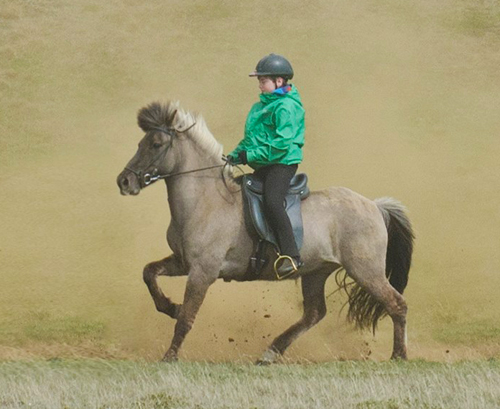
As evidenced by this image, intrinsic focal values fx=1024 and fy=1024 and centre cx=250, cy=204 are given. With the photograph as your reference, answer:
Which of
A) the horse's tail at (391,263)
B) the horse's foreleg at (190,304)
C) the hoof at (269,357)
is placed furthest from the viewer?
the horse's tail at (391,263)

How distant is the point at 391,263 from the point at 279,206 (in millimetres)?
2284

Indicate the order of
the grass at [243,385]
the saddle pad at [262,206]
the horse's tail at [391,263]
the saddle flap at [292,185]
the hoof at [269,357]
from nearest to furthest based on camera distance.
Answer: the grass at [243,385] → the saddle pad at [262,206] → the saddle flap at [292,185] → the hoof at [269,357] → the horse's tail at [391,263]

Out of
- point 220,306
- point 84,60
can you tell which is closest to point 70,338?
point 220,306

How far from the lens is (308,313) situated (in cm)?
1251

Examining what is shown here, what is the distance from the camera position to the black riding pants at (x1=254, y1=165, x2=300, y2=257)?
11.4 m

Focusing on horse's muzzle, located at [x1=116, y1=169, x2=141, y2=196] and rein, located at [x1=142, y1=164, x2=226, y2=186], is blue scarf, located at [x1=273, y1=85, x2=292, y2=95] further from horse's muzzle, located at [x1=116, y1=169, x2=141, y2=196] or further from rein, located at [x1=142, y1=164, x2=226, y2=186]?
horse's muzzle, located at [x1=116, y1=169, x2=141, y2=196]

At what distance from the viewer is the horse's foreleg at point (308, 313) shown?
40.5 ft

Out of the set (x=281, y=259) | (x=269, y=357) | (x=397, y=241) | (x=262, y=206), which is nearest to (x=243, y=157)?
(x=262, y=206)

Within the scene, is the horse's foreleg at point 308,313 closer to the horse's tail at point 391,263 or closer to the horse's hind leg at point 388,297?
the horse's tail at point 391,263

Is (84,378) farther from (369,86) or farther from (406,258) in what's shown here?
(369,86)

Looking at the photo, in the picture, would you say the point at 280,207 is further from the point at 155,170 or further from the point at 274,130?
the point at 155,170

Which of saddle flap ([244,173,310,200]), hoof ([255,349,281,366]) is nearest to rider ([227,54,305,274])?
saddle flap ([244,173,310,200])

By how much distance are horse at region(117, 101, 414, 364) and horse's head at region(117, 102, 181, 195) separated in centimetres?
1

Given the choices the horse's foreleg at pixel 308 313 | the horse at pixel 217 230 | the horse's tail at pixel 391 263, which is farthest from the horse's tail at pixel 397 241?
the horse's foreleg at pixel 308 313
